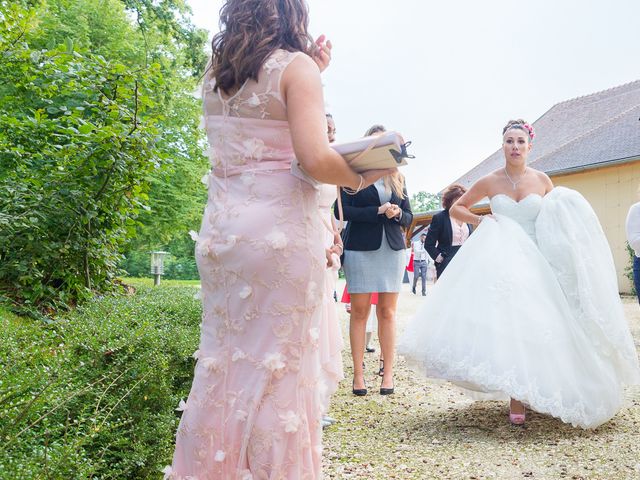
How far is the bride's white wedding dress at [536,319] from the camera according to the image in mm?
4551

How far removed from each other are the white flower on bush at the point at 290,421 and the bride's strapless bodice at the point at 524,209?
3.45 metres

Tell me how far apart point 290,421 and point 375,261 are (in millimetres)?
3917

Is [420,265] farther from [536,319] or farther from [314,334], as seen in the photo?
[314,334]

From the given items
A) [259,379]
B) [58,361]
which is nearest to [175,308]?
[58,361]

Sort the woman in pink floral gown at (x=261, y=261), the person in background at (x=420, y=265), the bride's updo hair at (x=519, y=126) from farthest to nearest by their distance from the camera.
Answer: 1. the person in background at (x=420, y=265)
2. the bride's updo hair at (x=519, y=126)
3. the woman in pink floral gown at (x=261, y=261)

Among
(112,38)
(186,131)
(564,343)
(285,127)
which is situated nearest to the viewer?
(285,127)

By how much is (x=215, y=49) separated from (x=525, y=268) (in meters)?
3.24

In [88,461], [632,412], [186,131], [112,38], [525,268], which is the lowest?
[632,412]

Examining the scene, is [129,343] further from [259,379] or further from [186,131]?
[186,131]

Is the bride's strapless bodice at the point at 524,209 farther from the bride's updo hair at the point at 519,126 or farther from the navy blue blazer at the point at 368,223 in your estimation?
the navy blue blazer at the point at 368,223

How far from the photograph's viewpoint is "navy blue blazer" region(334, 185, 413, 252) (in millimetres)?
6219

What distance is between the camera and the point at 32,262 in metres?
6.15

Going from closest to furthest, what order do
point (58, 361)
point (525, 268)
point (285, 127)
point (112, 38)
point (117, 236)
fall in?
point (285, 127) < point (58, 361) < point (525, 268) < point (117, 236) < point (112, 38)

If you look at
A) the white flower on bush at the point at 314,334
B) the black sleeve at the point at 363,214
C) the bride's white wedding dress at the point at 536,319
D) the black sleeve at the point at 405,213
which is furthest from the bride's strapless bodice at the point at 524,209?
the white flower on bush at the point at 314,334
